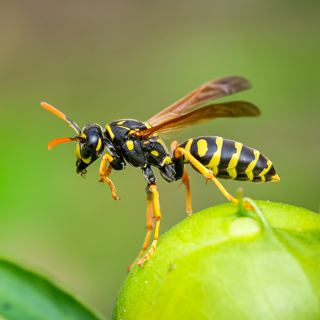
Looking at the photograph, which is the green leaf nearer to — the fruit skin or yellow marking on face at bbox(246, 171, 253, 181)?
the fruit skin

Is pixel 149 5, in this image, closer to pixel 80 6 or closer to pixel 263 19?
pixel 80 6

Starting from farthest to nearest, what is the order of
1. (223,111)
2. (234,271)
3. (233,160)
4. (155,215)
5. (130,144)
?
(130,144), (233,160), (155,215), (223,111), (234,271)

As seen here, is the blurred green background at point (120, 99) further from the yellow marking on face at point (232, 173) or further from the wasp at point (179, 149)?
the yellow marking on face at point (232, 173)

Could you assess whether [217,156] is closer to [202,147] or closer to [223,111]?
[202,147]

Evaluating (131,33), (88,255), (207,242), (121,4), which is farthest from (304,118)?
(207,242)

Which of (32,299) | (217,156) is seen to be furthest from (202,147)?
(32,299)

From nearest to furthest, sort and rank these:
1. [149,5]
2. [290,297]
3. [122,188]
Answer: [290,297] < [122,188] < [149,5]
